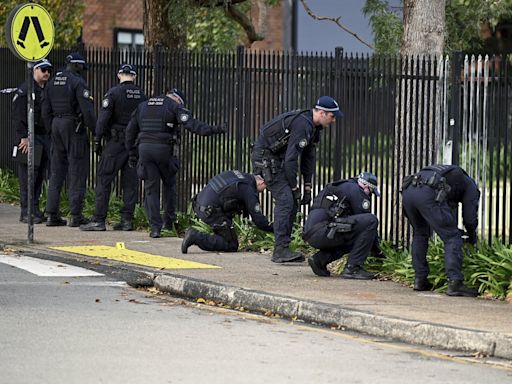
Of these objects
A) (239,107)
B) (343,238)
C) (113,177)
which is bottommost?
(343,238)

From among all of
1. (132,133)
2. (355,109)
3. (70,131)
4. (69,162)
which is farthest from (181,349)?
(69,162)

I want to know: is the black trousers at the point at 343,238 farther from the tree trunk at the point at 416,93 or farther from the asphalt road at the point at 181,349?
the asphalt road at the point at 181,349

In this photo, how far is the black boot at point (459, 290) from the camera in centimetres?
1261

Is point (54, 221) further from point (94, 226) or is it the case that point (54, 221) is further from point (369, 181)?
point (369, 181)

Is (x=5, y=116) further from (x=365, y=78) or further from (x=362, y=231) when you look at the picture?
(x=362, y=231)

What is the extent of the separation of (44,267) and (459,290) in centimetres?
438

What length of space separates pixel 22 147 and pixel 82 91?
1331mm

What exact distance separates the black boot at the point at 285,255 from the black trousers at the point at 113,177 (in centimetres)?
351

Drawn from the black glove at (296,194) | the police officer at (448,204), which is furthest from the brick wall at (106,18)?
the police officer at (448,204)

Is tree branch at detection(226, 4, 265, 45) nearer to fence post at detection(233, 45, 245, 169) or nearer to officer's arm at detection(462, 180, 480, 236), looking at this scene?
fence post at detection(233, 45, 245, 169)

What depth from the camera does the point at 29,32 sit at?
16375mm

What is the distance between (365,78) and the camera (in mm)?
15766

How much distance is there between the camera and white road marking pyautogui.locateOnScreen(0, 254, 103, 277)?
1412cm

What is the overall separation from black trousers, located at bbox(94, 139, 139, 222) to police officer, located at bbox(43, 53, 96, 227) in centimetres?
34
